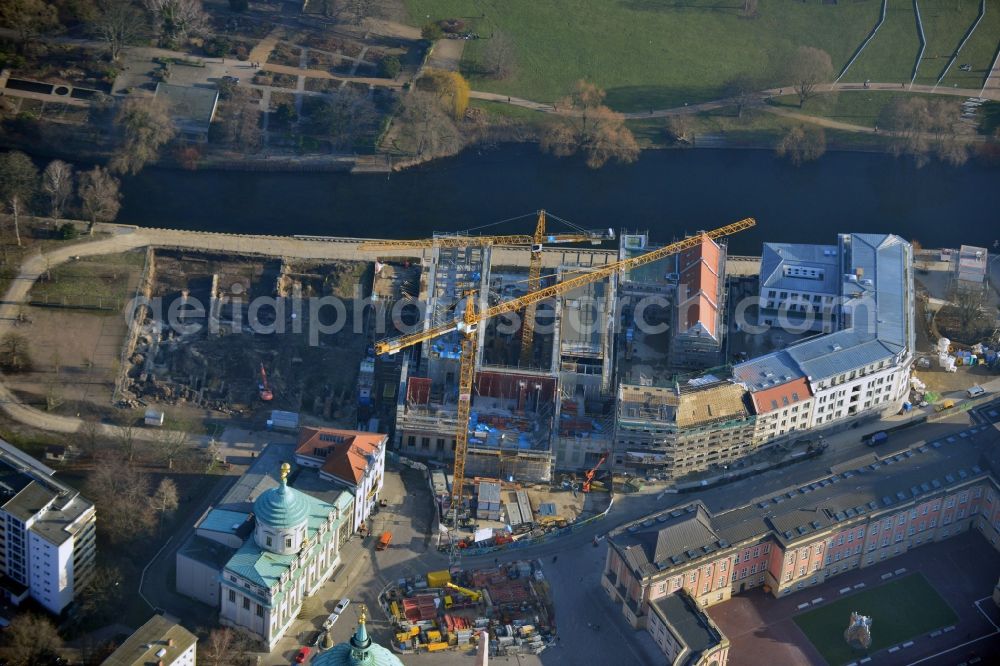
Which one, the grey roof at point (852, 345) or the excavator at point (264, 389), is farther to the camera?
the excavator at point (264, 389)

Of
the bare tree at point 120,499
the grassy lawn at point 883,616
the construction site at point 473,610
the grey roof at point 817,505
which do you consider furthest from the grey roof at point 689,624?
the bare tree at point 120,499

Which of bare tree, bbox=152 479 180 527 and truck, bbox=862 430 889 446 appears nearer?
bare tree, bbox=152 479 180 527

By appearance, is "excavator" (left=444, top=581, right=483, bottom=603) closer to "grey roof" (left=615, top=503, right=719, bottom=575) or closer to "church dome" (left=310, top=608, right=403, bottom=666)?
"grey roof" (left=615, top=503, right=719, bottom=575)

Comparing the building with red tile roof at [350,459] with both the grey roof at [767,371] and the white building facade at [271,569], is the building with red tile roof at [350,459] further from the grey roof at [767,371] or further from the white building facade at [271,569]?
the grey roof at [767,371]

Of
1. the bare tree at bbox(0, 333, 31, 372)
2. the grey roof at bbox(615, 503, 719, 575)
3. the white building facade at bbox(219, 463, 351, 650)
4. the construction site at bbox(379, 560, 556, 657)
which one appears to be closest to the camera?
the white building facade at bbox(219, 463, 351, 650)

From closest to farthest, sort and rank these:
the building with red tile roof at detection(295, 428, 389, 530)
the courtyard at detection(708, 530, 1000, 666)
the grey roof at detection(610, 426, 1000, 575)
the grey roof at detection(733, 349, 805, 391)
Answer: the grey roof at detection(610, 426, 1000, 575)
the courtyard at detection(708, 530, 1000, 666)
the building with red tile roof at detection(295, 428, 389, 530)
the grey roof at detection(733, 349, 805, 391)

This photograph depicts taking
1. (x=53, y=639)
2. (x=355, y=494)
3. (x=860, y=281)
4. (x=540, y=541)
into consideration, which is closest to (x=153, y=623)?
(x=53, y=639)

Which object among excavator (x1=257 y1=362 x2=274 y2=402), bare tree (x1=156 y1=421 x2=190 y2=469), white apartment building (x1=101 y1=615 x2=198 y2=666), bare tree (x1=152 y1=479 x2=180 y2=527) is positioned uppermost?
excavator (x1=257 y1=362 x2=274 y2=402)

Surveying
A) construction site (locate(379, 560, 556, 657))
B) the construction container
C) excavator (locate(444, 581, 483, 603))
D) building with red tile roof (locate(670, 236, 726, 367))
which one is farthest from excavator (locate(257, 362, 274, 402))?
building with red tile roof (locate(670, 236, 726, 367))
